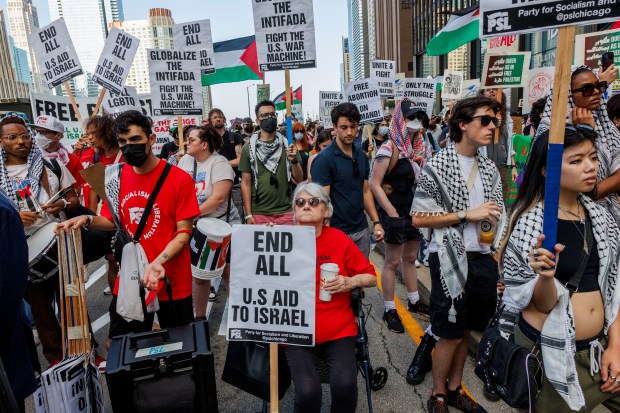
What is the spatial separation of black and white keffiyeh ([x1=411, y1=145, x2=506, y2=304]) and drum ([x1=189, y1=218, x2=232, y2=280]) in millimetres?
1866

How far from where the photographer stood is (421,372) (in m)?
3.52

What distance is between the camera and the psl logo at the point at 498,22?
2.08 metres

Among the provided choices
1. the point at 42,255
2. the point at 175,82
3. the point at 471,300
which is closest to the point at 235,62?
the point at 175,82

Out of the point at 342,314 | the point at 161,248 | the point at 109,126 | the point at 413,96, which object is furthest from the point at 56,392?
the point at 413,96

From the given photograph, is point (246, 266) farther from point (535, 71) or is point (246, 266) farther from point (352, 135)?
point (535, 71)

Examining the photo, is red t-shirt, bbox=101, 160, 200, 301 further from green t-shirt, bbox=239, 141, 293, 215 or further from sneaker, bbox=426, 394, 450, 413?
sneaker, bbox=426, 394, 450, 413

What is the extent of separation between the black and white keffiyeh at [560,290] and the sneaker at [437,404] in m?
1.14

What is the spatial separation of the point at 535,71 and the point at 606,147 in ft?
20.2

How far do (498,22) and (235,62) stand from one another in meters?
9.55

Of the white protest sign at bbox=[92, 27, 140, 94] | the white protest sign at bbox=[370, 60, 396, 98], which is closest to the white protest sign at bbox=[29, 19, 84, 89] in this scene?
the white protest sign at bbox=[92, 27, 140, 94]

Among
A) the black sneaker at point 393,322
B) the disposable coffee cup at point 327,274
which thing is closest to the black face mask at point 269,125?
the black sneaker at point 393,322

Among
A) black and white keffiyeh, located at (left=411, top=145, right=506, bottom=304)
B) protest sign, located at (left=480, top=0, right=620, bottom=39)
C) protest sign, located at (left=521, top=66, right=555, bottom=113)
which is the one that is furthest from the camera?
protest sign, located at (left=521, top=66, right=555, bottom=113)

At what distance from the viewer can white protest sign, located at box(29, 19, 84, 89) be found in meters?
7.10

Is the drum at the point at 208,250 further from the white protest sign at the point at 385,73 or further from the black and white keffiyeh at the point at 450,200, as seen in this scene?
the white protest sign at the point at 385,73
